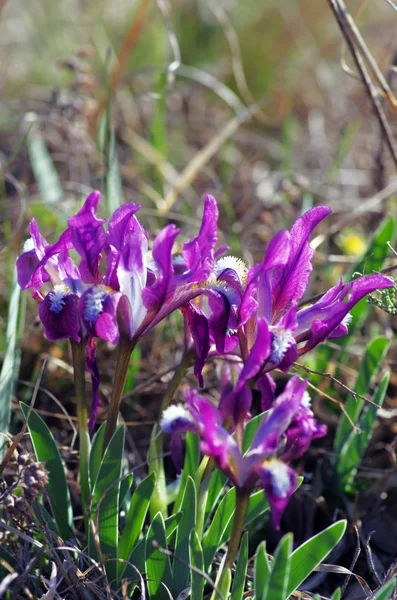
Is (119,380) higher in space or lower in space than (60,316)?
lower

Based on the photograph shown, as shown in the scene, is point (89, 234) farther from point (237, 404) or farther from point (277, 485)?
point (277, 485)

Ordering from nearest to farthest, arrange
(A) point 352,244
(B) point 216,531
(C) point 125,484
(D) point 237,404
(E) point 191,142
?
(D) point 237,404 → (B) point 216,531 → (C) point 125,484 → (A) point 352,244 → (E) point 191,142

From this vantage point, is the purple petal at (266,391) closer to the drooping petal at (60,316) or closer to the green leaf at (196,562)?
the green leaf at (196,562)

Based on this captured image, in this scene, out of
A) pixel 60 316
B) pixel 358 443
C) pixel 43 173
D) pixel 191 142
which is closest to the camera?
pixel 60 316

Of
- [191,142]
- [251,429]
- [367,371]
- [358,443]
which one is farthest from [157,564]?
[191,142]

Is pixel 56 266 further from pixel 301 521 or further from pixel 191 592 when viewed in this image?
pixel 301 521
